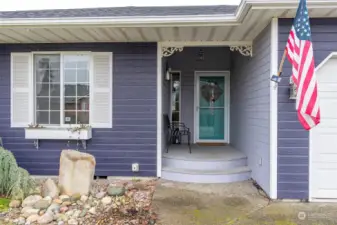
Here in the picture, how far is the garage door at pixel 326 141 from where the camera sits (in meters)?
3.95

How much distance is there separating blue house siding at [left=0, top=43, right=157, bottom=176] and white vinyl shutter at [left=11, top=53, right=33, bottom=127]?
15 cm

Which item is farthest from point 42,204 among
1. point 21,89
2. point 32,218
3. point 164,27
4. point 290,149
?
point 290,149

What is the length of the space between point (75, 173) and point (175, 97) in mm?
3824

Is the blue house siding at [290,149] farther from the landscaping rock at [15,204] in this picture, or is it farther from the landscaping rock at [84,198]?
the landscaping rock at [15,204]

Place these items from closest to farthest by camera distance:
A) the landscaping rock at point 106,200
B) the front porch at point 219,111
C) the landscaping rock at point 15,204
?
the landscaping rock at point 15,204
the landscaping rock at point 106,200
the front porch at point 219,111

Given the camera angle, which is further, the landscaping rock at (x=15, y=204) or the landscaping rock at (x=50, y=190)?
the landscaping rock at (x=50, y=190)

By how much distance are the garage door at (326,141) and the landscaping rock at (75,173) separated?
3083 mm

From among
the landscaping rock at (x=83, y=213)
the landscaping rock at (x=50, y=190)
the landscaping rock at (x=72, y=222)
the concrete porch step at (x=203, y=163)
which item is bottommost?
the landscaping rock at (x=72, y=222)

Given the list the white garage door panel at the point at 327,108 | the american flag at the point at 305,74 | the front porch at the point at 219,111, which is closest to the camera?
the american flag at the point at 305,74

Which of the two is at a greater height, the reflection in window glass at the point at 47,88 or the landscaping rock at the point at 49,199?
the reflection in window glass at the point at 47,88

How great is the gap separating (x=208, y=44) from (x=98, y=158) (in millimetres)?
2752

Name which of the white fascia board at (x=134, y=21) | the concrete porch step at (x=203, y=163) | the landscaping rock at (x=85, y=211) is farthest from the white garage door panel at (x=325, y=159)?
the landscaping rock at (x=85, y=211)

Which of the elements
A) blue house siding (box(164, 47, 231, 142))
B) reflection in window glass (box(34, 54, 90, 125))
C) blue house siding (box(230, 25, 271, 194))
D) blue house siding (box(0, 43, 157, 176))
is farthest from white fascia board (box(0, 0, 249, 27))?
blue house siding (box(164, 47, 231, 142))

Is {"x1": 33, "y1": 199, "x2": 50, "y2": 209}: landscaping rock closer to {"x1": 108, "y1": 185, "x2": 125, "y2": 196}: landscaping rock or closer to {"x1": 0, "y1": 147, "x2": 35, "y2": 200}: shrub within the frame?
{"x1": 0, "y1": 147, "x2": 35, "y2": 200}: shrub
